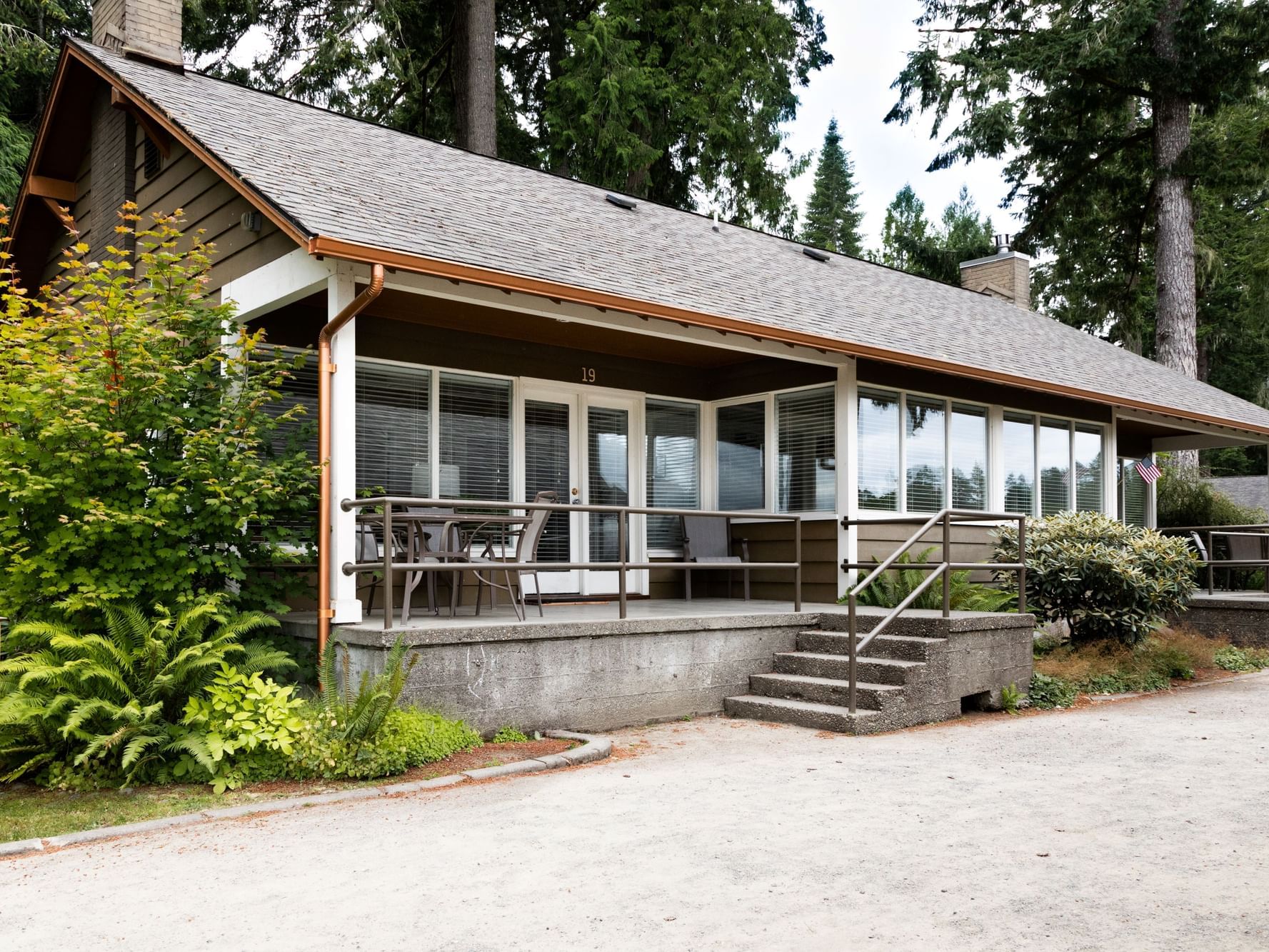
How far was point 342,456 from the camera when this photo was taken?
7.28 meters

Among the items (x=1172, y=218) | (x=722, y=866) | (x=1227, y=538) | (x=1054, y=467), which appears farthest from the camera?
(x=1172, y=218)

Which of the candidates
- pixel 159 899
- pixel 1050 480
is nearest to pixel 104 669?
pixel 159 899

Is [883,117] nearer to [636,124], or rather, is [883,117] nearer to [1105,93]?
[1105,93]

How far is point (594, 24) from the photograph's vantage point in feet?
65.7

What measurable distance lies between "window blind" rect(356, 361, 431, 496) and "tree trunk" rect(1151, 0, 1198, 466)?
1724 centimetres

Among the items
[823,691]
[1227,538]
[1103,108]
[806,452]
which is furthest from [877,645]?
[1103,108]

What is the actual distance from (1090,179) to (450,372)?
791 inches

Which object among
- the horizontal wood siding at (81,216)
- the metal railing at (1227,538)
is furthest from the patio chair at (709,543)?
the horizontal wood siding at (81,216)

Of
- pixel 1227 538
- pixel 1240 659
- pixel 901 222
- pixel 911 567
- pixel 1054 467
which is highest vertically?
pixel 901 222

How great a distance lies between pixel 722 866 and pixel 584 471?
6.65 metres

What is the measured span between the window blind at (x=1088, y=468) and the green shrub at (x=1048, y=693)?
4.69 metres

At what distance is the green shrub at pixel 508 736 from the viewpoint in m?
7.24

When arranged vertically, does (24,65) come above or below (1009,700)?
above

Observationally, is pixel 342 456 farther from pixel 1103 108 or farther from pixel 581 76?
pixel 1103 108
